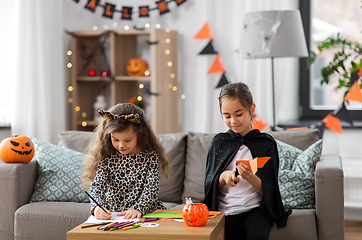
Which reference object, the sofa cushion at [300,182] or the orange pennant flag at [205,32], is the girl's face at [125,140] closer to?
the sofa cushion at [300,182]

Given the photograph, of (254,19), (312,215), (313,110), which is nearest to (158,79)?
(254,19)

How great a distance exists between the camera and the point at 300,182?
230 centimetres

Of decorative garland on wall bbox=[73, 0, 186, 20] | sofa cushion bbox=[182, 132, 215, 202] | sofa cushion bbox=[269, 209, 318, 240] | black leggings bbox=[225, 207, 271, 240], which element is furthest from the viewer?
decorative garland on wall bbox=[73, 0, 186, 20]

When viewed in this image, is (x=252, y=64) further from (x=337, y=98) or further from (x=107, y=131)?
(x=107, y=131)

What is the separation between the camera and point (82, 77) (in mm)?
3867

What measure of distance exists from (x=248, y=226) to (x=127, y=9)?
2624 millimetres

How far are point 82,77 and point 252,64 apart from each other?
1402mm

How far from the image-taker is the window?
368 cm

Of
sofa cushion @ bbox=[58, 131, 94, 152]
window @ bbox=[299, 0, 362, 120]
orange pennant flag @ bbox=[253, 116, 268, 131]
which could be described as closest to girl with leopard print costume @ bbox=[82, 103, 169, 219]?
sofa cushion @ bbox=[58, 131, 94, 152]

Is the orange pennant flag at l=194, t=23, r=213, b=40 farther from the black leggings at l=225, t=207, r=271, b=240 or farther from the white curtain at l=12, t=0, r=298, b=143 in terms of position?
the black leggings at l=225, t=207, r=271, b=240

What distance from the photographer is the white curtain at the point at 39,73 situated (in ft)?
11.2

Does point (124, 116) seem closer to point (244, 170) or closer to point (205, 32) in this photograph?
point (244, 170)

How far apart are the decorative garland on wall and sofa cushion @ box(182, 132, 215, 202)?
164 centimetres

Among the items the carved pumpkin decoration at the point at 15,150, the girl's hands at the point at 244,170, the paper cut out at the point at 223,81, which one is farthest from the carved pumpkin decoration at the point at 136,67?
the girl's hands at the point at 244,170
